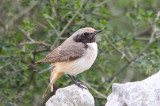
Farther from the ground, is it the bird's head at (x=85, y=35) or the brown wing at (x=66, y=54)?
the bird's head at (x=85, y=35)

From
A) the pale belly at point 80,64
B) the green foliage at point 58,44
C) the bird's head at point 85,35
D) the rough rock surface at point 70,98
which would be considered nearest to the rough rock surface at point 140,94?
the rough rock surface at point 70,98

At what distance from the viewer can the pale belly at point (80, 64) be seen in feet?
16.7

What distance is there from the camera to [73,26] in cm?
606

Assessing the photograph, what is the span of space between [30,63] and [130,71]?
10.6 ft

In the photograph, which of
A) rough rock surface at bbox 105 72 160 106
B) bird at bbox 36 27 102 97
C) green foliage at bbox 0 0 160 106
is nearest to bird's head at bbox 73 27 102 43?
bird at bbox 36 27 102 97

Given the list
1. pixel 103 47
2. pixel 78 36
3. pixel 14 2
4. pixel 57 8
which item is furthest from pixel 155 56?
pixel 14 2

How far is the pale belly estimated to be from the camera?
16.7 ft

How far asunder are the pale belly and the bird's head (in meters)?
0.20

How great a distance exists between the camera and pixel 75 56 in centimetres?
516

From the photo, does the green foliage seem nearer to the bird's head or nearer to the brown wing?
the bird's head

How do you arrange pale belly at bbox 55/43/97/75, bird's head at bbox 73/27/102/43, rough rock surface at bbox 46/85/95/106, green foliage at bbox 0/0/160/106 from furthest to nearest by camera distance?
1. green foliage at bbox 0/0/160/106
2. bird's head at bbox 73/27/102/43
3. pale belly at bbox 55/43/97/75
4. rough rock surface at bbox 46/85/95/106

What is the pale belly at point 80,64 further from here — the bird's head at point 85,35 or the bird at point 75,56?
the bird's head at point 85,35

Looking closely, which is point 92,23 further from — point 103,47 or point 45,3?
point 45,3

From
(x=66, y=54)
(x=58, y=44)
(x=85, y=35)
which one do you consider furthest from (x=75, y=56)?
(x=58, y=44)
